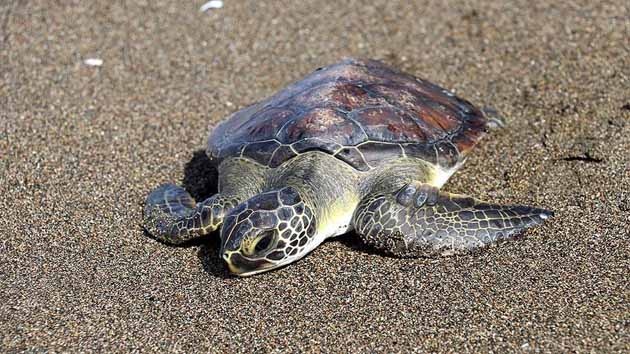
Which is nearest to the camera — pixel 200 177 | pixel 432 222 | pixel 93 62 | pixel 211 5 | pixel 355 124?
pixel 432 222

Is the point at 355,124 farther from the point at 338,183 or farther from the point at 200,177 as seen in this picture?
the point at 200,177

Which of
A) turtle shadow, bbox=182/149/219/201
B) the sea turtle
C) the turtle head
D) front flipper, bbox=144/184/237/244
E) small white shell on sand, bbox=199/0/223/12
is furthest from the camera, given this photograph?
small white shell on sand, bbox=199/0/223/12

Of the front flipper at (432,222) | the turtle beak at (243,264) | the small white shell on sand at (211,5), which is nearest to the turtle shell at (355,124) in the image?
the front flipper at (432,222)

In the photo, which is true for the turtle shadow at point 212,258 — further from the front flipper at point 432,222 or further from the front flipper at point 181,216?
the front flipper at point 432,222

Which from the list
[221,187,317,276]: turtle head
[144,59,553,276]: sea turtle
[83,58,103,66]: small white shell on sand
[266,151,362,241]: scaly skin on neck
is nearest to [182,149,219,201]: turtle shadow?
[144,59,553,276]: sea turtle

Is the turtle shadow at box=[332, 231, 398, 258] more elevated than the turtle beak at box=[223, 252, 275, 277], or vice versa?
the turtle beak at box=[223, 252, 275, 277]

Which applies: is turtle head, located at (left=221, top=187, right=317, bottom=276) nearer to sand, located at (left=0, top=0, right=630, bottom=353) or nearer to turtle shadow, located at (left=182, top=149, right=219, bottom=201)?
sand, located at (left=0, top=0, right=630, bottom=353)

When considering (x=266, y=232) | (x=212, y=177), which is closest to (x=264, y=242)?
(x=266, y=232)
